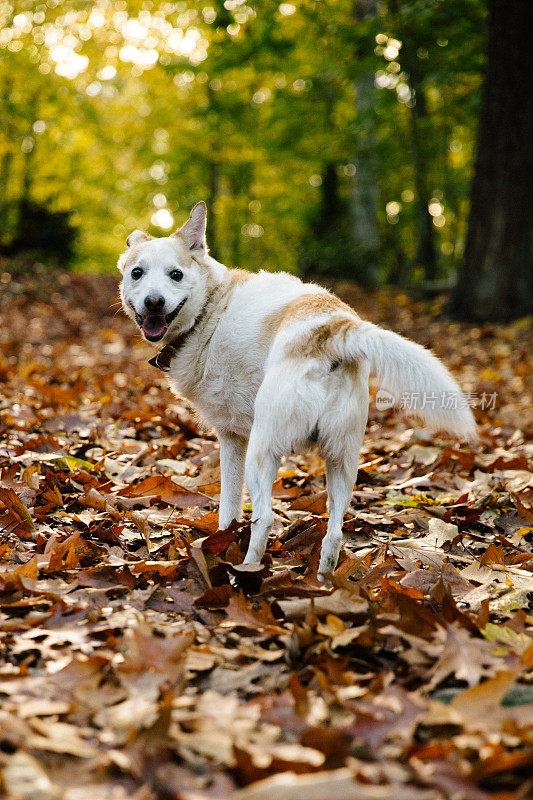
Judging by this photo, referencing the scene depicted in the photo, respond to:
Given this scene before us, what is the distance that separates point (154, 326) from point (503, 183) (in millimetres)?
8643

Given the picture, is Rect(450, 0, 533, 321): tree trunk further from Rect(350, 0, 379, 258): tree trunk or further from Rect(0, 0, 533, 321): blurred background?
Rect(350, 0, 379, 258): tree trunk

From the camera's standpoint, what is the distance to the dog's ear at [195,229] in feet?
12.8

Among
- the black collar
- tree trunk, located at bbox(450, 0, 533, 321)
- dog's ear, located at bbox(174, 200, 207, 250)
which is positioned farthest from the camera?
tree trunk, located at bbox(450, 0, 533, 321)

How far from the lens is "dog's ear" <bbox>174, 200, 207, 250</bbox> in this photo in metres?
3.91

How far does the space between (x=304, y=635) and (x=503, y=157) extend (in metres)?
10.1

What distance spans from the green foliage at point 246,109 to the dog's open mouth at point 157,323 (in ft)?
29.8

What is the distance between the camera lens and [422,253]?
51.1 ft

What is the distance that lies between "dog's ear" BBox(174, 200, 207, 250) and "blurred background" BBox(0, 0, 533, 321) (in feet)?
26.1

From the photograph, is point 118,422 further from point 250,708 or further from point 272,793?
point 272,793

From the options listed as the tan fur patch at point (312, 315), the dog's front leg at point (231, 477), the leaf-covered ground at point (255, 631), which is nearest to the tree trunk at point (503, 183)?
the leaf-covered ground at point (255, 631)

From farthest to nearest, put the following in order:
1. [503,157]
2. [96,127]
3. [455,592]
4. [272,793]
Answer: [96,127], [503,157], [455,592], [272,793]

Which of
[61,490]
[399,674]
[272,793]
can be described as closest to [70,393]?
[61,490]

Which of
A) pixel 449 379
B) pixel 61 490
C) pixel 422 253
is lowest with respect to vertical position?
pixel 61 490

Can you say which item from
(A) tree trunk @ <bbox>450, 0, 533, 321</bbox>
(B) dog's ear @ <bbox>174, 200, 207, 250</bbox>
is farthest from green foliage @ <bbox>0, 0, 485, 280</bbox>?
(B) dog's ear @ <bbox>174, 200, 207, 250</bbox>
